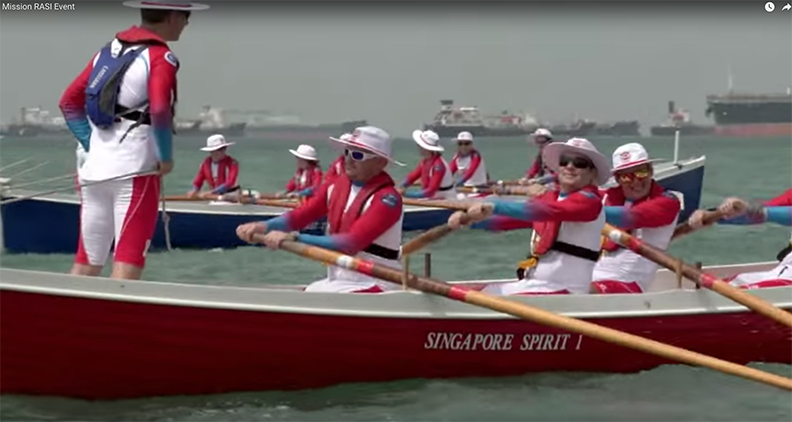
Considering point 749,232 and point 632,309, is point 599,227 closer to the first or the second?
point 632,309

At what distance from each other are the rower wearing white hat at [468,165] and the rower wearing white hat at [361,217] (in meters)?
12.2

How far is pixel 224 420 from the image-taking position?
7.09m

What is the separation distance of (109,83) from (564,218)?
262cm

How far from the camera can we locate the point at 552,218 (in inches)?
290

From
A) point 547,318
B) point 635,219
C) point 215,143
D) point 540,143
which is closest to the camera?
point 547,318

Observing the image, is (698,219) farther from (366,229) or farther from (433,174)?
(433,174)

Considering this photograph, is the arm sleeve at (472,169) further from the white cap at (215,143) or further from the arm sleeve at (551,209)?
the arm sleeve at (551,209)

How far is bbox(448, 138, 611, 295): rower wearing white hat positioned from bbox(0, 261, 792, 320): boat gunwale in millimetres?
250

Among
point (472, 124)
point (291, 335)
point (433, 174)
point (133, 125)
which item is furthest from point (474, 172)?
point (472, 124)

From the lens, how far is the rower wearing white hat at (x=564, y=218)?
24.1 ft

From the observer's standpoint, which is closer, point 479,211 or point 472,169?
point 479,211

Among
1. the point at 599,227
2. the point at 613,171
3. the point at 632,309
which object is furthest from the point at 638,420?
the point at 613,171

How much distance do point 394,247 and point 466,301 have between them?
24.8 inches

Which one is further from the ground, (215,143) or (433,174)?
(215,143)
